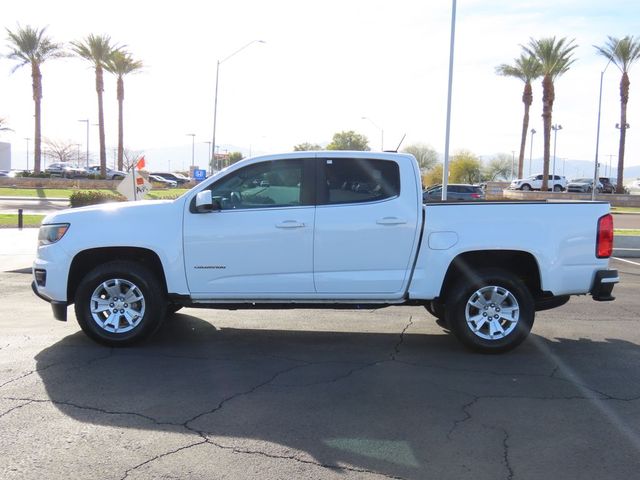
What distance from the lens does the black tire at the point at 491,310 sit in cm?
639

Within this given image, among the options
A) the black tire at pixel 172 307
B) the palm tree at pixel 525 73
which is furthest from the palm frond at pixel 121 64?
the black tire at pixel 172 307

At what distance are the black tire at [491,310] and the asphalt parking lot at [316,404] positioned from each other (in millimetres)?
181

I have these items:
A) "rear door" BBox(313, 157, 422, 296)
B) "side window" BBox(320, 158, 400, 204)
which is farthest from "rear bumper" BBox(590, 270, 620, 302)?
"side window" BBox(320, 158, 400, 204)

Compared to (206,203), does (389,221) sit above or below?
below

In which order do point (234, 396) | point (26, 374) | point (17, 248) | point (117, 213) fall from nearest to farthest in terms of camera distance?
1. point (234, 396)
2. point (26, 374)
3. point (117, 213)
4. point (17, 248)

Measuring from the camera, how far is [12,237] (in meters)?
17.9

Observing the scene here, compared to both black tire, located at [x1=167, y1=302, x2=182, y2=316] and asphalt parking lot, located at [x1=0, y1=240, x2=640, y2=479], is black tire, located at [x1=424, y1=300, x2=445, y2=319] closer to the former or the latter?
asphalt parking lot, located at [x1=0, y1=240, x2=640, y2=479]

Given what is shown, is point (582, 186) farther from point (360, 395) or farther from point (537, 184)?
point (360, 395)

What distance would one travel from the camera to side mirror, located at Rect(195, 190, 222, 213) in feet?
20.3

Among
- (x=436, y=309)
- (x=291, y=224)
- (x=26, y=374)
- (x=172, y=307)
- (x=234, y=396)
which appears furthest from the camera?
(x=172, y=307)

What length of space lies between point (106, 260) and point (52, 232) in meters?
0.60

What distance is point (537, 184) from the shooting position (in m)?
54.0

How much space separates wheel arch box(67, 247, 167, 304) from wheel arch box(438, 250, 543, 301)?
2922mm

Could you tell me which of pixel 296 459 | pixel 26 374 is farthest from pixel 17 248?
pixel 296 459
